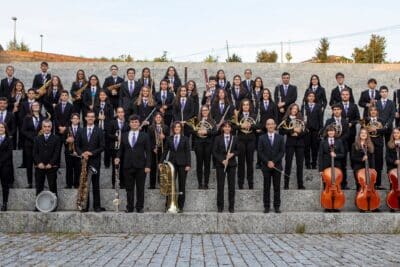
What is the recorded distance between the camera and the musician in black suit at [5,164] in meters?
9.67

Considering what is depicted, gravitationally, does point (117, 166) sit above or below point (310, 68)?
below

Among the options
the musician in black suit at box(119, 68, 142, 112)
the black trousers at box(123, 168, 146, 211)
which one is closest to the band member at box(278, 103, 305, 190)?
the black trousers at box(123, 168, 146, 211)

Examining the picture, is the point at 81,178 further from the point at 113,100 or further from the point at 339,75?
the point at 339,75

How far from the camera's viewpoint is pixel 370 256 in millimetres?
6770

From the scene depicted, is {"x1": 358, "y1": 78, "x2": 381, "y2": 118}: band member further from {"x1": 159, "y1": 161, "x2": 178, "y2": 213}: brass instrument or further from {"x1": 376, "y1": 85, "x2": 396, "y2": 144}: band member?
{"x1": 159, "y1": 161, "x2": 178, "y2": 213}: brass instrument

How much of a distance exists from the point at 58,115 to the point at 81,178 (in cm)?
211

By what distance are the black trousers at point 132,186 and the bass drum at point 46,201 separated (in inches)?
51.3

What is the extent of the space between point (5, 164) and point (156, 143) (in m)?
2.83

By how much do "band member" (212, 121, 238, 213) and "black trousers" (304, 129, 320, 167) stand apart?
1983 mm

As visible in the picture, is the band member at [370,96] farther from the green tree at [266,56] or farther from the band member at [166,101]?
the green tree at [266,56]

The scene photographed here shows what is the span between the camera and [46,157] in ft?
32.0

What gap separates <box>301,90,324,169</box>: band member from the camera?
432 inches

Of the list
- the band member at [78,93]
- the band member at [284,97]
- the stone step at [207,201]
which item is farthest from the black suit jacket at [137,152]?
the band member at [284,97]

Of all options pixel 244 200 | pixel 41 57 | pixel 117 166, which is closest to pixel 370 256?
pixel 244 200
